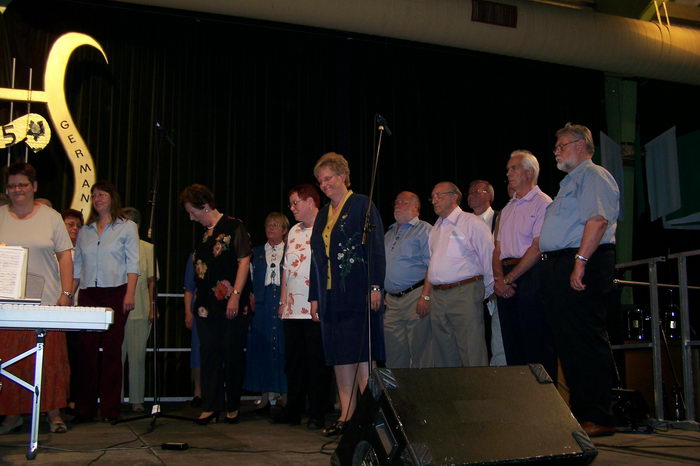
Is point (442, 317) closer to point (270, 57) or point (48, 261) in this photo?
point (48, 261)

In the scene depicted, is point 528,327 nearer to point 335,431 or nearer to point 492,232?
point 335,431

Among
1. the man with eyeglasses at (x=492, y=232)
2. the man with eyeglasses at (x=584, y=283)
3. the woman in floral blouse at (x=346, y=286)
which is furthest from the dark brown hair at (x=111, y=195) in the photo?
the man with eyeglasses at (x=584, y=283)

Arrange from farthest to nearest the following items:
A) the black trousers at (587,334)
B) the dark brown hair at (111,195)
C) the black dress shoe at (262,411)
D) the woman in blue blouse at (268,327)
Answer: the woman in blue blouse at (268,327) → the black dress shoe at (262,411) → the dark brown hair at (111,195) → the black trousers at (587,334)

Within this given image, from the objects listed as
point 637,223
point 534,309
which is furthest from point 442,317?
point 637,223

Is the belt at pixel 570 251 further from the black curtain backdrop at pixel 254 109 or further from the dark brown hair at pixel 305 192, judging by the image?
the black curtain backdrop at pixel 254 109

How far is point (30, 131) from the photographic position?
5.71 meters

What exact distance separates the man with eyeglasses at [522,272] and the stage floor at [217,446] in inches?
22.2

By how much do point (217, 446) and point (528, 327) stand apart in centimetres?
163

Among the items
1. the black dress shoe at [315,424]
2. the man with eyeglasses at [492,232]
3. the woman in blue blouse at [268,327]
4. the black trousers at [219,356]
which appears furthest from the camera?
the woman in blue blouse at [268,327]

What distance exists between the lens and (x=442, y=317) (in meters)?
3.85

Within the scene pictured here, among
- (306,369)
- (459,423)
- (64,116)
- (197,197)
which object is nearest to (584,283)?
(459,423)

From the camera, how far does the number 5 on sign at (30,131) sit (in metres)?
5.64

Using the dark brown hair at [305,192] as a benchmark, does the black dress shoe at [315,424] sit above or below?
below

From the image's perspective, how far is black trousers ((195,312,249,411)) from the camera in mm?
3830
